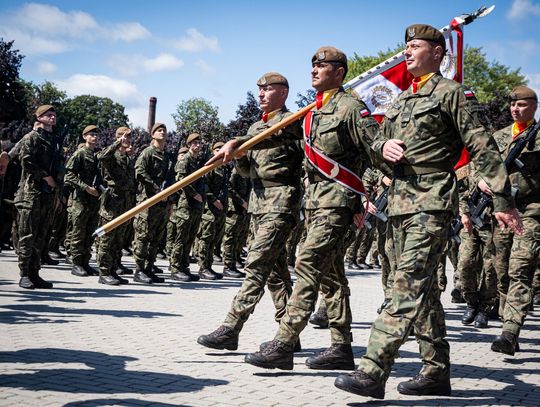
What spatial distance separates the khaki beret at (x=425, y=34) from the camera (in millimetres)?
4738

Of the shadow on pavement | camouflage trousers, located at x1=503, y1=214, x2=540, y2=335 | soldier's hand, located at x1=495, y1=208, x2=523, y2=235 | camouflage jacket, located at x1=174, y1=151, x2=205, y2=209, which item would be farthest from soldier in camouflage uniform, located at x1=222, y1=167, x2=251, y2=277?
soldier's hand, located at x1=495, y1=208, x2=523, y2=235

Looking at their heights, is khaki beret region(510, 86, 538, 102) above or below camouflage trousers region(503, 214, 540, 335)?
above

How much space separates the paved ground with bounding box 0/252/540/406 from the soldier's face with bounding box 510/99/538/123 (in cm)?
252

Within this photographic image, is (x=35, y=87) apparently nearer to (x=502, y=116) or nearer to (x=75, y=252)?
(x=502, y=116)

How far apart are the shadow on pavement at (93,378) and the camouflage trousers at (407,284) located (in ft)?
4.12

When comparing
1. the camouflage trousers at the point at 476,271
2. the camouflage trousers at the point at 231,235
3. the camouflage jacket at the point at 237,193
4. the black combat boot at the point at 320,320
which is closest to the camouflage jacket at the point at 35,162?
the black combat boot at the point at 320,320

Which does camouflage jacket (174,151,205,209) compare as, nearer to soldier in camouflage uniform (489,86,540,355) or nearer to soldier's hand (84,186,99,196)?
soldier's hand (84,186,99,196)

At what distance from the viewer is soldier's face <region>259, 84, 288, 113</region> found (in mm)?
6383

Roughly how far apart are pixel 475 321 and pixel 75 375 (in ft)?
18.4

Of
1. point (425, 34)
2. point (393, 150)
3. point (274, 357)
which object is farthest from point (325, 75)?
point (274, 357)

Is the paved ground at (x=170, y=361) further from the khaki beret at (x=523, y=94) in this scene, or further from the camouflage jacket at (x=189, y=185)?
the camouflage jacket at (x=189, y=185)

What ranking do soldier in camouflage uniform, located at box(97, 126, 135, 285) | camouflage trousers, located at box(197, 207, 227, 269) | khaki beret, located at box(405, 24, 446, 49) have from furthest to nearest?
A: camouflage trousers, located at box(197, 207, 227, 269) < soldier in camouflage uniform, located at box(97, 126, 135, 285) < khaki beret, located at box(405, 24, 446, 49)

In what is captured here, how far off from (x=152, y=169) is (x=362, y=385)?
8156 millimetres

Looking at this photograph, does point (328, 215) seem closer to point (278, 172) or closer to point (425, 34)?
point (278, 172)
